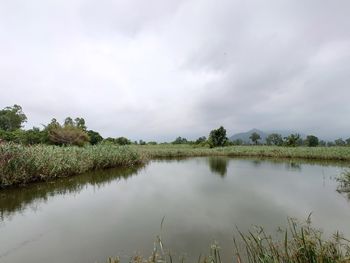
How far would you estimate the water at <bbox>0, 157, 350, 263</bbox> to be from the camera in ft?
12.5

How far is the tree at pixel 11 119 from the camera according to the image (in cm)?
3591

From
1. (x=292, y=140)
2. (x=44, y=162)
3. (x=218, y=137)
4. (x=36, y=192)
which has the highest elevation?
(x=218, y=137)

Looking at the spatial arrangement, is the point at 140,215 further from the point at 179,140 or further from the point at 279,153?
the point at 179,140

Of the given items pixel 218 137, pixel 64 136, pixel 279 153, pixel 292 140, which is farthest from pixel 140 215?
pixel 292 140

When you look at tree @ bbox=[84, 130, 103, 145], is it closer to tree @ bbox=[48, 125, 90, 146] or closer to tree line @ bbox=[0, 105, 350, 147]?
tree line @ bbox=[0, 105, 350, 147]

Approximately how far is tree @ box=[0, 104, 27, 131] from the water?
34.0 m

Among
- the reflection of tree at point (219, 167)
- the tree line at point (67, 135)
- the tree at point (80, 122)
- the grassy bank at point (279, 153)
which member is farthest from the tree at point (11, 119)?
the reflection of tree at point (219, 167)

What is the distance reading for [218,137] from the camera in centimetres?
3650

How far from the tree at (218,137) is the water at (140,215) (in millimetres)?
27242

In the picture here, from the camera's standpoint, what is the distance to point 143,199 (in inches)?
278

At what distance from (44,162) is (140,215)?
18.4ft

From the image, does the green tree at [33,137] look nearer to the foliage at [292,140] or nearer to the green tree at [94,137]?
the green tree at [94,137]

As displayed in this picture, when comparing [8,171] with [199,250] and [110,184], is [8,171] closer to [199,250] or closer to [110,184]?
[110,184]

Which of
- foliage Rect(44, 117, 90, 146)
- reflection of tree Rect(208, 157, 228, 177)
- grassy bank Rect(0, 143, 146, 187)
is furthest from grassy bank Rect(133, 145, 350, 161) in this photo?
grassy bank Rect(0, 143, 146, 187)
